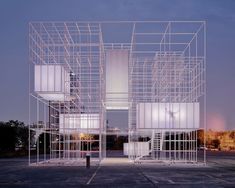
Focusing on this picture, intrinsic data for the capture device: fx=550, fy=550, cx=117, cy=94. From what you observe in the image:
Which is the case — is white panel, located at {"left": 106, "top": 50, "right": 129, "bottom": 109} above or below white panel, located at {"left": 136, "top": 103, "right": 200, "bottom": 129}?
above

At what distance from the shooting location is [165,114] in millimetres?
38406

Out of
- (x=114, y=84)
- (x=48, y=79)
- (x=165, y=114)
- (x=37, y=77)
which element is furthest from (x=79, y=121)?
(x=165, y=114)

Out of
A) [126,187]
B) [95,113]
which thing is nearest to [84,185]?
[126,187]

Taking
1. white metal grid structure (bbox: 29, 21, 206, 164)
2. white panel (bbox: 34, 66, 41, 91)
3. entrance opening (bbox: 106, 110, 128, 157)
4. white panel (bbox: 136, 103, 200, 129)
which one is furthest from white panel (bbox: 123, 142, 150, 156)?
white panel (bbox: 34, 66, 41, 91)

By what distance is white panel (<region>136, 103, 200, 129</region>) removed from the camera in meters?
38.4

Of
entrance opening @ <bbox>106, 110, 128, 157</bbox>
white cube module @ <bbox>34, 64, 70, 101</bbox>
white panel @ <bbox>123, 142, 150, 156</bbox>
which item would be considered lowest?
white panel @ <bbox>123, 142, 150, 156</bbox>

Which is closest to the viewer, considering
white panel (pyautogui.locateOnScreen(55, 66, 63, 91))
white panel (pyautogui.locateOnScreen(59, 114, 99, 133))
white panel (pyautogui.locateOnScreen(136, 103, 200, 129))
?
white panel (pyautogui.locateOnScreen(55, 66, 63, 91))

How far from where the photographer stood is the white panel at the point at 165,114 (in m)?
38.4

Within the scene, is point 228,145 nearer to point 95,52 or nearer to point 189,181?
point 95,52

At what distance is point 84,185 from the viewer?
2191 cm

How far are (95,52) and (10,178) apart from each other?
67.5 ft

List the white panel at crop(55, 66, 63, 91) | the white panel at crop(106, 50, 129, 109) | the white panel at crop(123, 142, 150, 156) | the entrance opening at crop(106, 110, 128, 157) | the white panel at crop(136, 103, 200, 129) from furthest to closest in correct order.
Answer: the entrance opening at crop(106, 110, 128, 157) < the white panel at crop(123, 142, 150, 156) < the white panel at crop(106, 50, 129, 109) < the white panel at crop(136, 103, 200, 129) < the white panel at crop(55, 66, 63, 91)

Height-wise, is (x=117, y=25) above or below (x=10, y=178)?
above

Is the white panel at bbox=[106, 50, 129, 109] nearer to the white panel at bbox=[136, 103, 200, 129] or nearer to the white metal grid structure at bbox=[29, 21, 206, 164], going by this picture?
the white metal grid structure at bbox=[29, 21, 206, 164]
